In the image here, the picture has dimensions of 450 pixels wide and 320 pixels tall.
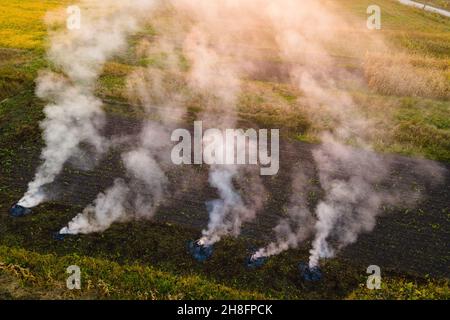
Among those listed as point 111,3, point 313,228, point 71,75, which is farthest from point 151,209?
point 111,3

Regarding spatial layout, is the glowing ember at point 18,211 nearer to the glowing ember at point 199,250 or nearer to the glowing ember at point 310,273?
the glowing ember at point 199,250

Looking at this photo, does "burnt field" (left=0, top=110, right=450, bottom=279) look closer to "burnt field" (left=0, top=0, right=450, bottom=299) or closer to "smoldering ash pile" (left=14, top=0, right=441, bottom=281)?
"burnt field" (left=0, top=0, right=450, bottom=299)

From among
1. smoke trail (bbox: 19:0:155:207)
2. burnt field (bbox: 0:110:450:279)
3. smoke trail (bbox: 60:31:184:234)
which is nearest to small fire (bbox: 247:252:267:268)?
burnt field (bbox: 0:110:450:279)

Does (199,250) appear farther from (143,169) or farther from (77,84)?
(77,84)

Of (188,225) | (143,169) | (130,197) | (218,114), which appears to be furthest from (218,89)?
(188,225)

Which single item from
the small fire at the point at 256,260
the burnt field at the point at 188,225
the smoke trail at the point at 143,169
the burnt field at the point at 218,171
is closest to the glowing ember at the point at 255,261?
the small fire at the point at 256,260
